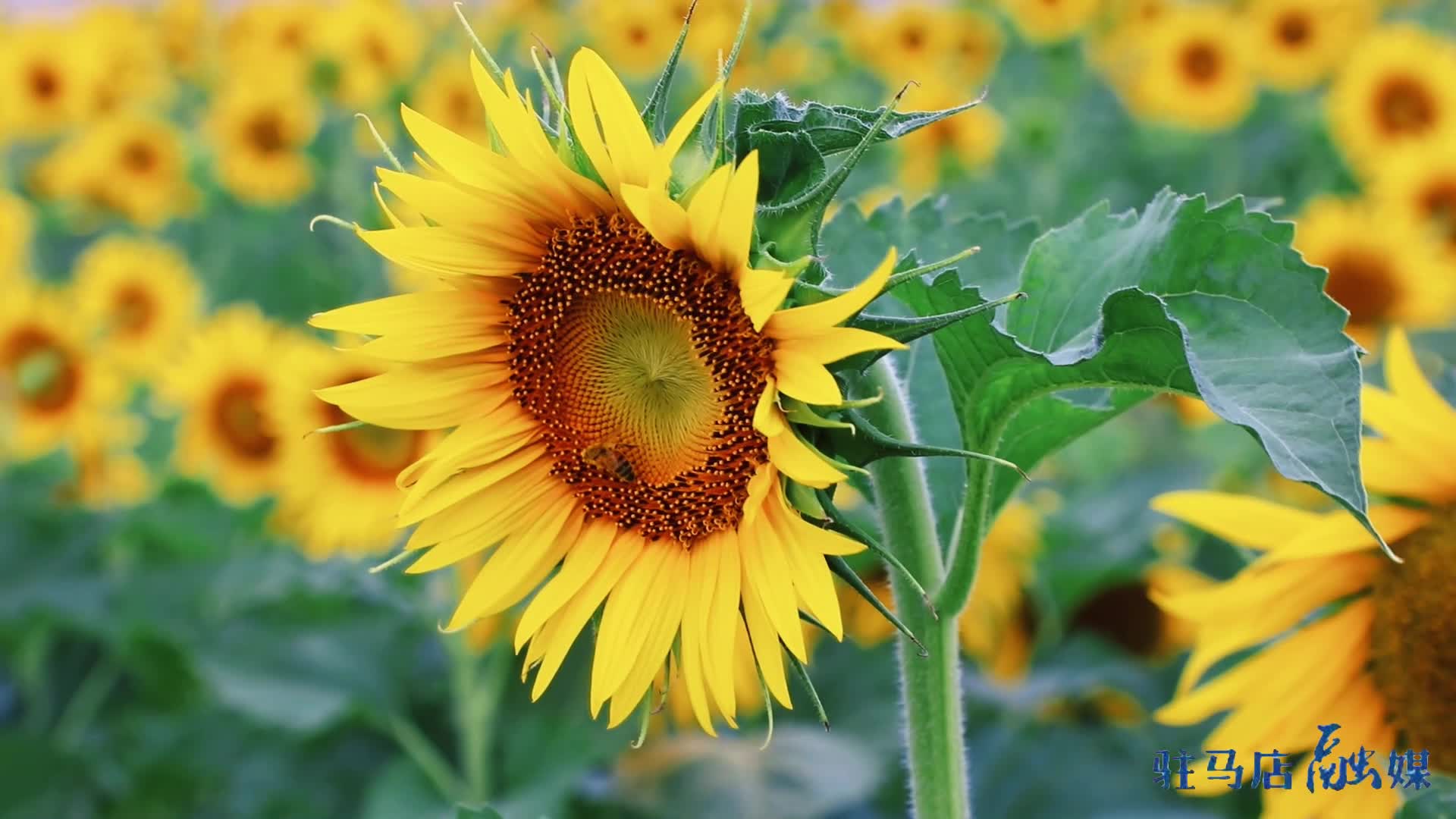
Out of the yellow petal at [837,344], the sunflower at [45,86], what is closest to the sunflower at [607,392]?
the yellow petal at [837,344]

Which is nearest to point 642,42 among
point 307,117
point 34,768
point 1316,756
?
point 307,117

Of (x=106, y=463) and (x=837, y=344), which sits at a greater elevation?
(x=106, y=463)

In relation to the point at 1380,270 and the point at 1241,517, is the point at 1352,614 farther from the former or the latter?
the point at 1380,270

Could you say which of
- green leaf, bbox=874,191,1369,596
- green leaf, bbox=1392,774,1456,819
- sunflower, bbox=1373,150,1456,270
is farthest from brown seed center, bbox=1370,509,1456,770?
sunflower, bbox=1373,150,1456,270

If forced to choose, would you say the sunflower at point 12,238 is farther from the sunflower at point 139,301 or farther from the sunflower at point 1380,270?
the sunflower at point 1380,270

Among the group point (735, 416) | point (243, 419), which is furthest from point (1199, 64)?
point (735, 416)

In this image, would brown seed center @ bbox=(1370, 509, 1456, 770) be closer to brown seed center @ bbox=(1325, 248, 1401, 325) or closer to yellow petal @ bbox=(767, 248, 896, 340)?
yellow petal @ bbox=(767, 248, 896, 340)
